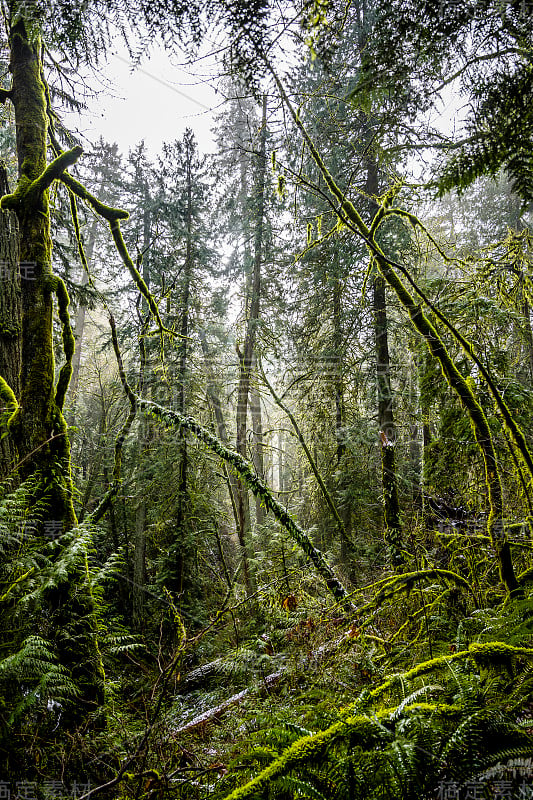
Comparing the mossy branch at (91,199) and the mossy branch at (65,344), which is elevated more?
the mossy branch at (91,199)

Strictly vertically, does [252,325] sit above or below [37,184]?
above

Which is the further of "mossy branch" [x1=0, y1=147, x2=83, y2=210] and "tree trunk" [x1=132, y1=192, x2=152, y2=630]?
"tree trunk" [x1=132, y1=192, x2=152, y2=630]

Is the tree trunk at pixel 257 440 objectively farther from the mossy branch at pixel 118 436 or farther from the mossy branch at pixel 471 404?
the mossy branch at pixel 471 404

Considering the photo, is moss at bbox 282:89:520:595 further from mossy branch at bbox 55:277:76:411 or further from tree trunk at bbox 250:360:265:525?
tree trunk at bbox 250:360:265:525

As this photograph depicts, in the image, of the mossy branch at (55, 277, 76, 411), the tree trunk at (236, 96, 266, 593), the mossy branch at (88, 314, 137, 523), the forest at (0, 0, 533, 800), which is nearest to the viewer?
the forest at (0, 0, 533, 800)

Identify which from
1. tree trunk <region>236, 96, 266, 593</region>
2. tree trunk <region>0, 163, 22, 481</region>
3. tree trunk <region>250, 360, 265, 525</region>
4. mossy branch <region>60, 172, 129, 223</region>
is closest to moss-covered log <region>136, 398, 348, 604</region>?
tree trunk <region>0, 163, 22, 481</region>

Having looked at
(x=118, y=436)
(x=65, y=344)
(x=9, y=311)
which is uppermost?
(x=9, y=311)

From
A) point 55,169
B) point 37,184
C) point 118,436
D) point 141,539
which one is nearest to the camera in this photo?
point 55,169

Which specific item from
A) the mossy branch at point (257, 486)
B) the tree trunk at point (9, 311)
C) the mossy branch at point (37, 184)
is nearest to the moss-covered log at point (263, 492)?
the mossy branch at point (257, 486)

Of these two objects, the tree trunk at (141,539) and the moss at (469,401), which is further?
the tree trunk at (141,539)

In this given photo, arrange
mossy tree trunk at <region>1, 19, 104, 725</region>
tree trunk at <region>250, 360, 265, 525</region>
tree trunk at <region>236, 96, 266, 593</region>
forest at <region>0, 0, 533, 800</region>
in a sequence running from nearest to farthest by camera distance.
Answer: forest at <region>0, 0, 533, 800</region> → mossy tree trunk at <region>1, 19, 104, 725</region> → tree trunk at <region>236, 96, 266, 593</region> → tree trunk at <region>250, 360, 265, 525</region>

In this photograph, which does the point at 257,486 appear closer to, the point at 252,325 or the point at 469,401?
the point at 469,401

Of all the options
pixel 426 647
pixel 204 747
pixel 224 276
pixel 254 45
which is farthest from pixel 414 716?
pixel 224 276

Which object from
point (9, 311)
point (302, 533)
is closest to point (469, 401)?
point (302, 533)
